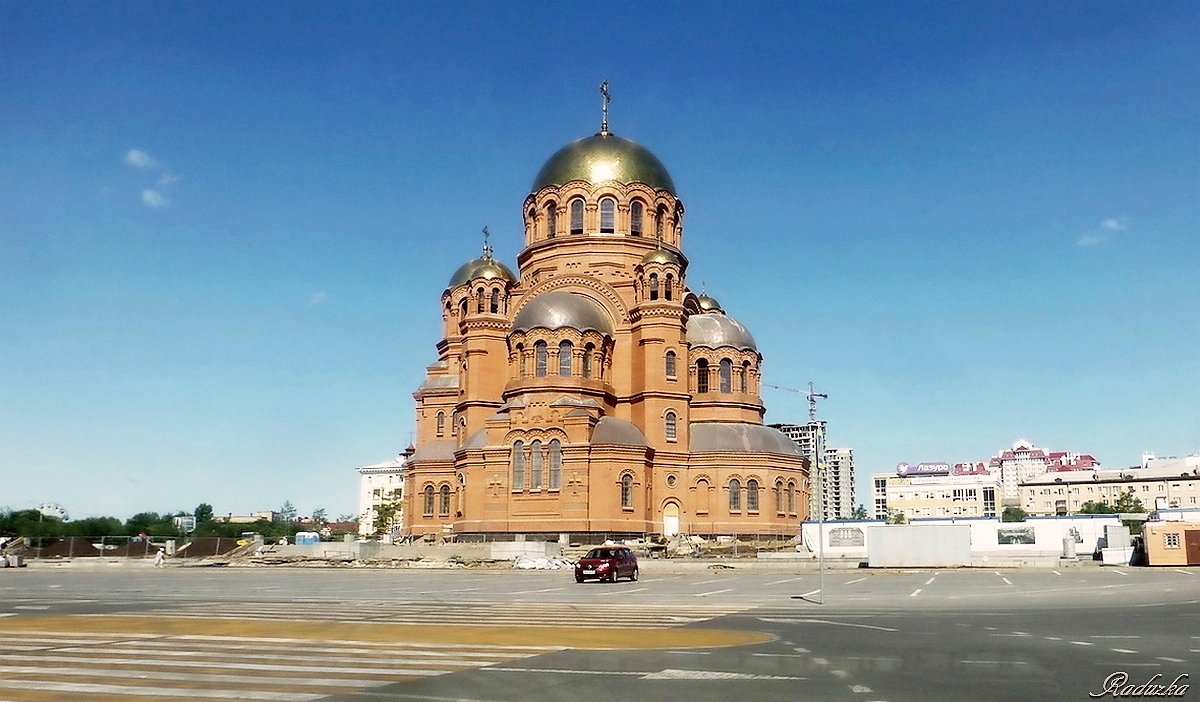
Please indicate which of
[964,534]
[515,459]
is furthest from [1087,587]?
[515,459]

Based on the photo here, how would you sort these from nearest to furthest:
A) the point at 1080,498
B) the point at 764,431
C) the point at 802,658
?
the point at 802,658, the point at 764,431, the point at 1080,498

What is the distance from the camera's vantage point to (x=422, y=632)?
49.4 feet

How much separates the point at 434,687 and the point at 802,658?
4631 mm

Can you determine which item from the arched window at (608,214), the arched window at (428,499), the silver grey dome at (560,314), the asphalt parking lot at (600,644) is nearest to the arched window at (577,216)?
the arched window at (608,214)

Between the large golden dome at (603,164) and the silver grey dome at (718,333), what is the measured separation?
9452mm

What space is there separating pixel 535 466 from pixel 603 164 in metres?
20.8

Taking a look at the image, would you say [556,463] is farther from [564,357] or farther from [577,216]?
[577,216]

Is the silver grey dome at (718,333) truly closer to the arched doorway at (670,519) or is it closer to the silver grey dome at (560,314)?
the silver grey dome at (560,314)

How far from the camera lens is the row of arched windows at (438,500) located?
196 feet

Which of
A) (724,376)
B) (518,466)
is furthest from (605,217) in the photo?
(518,466)

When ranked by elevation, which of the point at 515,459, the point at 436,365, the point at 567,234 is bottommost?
the point at 515,459

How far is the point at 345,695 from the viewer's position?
9.35 meters

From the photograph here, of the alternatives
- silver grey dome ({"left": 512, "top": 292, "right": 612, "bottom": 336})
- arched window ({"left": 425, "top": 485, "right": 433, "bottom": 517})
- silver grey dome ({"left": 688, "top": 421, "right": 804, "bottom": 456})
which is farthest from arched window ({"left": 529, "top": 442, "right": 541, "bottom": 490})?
arched window ({"left": 425, "top": 485, "right": 433, "bottom": 517})

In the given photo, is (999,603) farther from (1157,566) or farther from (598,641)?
(1157,566)
